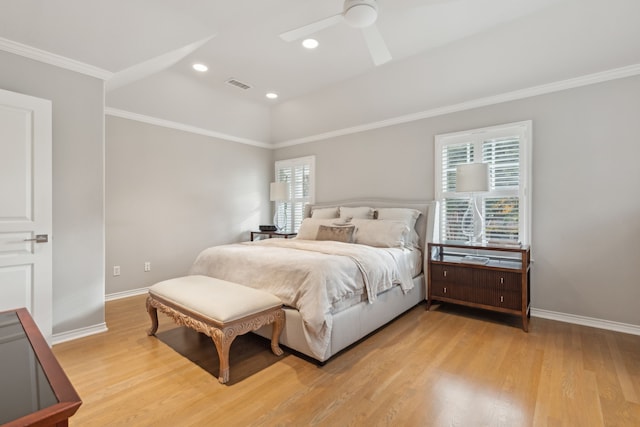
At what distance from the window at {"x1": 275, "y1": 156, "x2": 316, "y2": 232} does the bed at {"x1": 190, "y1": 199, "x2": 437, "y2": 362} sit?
1.44 m

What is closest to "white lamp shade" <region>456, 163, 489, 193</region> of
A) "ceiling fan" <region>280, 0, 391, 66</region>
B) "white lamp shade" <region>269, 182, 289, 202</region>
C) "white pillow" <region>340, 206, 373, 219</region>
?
"white pillow" <region>340, 206, 373, 219</region>

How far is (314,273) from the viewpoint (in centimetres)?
239

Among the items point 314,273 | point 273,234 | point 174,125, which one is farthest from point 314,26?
point 273,234

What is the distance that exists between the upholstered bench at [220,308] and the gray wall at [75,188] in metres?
0.71

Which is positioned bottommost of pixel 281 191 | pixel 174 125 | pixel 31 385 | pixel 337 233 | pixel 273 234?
pixel 31 385

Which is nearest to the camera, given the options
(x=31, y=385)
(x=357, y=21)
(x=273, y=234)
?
(x=31, y=385)

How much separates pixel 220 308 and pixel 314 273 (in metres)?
0.73

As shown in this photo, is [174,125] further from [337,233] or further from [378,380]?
[378,380]

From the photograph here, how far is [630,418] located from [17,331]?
10.6 feet

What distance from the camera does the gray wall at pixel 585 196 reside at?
9.54 feet

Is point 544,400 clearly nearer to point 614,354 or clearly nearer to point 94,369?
point 614,354

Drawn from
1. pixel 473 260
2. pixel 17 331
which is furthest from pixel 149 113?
pixel 473 260

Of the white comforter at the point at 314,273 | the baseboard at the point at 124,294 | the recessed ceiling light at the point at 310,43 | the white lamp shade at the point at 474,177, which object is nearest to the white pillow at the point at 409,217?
the white comforter at the point at 314,273

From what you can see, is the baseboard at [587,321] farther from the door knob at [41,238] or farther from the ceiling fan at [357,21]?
the door knob at [41,238]
